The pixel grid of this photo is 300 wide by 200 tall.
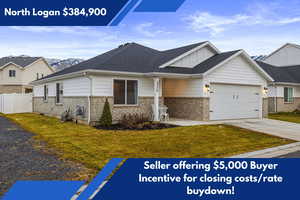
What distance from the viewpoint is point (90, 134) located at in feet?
36.9

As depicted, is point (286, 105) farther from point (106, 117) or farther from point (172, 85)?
point (106, 117)

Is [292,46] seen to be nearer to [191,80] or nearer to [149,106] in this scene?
Answer: [191,80]

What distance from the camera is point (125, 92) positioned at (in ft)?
48.7

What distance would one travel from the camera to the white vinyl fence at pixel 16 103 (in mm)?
24625

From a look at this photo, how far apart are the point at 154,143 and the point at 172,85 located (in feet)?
28.0

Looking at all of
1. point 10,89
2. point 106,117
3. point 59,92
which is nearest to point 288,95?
point 106,117

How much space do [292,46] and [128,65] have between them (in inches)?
1076

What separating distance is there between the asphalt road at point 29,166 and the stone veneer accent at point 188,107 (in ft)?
31.7

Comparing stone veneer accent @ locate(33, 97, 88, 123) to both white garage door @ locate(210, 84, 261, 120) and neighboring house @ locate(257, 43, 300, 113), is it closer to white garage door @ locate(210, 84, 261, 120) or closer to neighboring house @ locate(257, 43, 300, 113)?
white garage door @ locate(210, 84, 261, 120)

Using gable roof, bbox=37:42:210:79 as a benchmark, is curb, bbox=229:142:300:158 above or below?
below

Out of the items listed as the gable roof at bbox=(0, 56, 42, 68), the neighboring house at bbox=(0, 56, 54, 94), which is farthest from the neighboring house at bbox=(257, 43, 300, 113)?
the gable roof at bbox=(0, 56, 42, 68)

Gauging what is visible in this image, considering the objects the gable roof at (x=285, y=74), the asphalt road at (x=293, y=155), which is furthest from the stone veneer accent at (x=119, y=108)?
the gable roof at (x=285, y=74)

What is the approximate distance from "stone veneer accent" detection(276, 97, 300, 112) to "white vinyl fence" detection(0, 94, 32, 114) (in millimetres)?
24135

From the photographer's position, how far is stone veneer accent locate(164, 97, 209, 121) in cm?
1530
